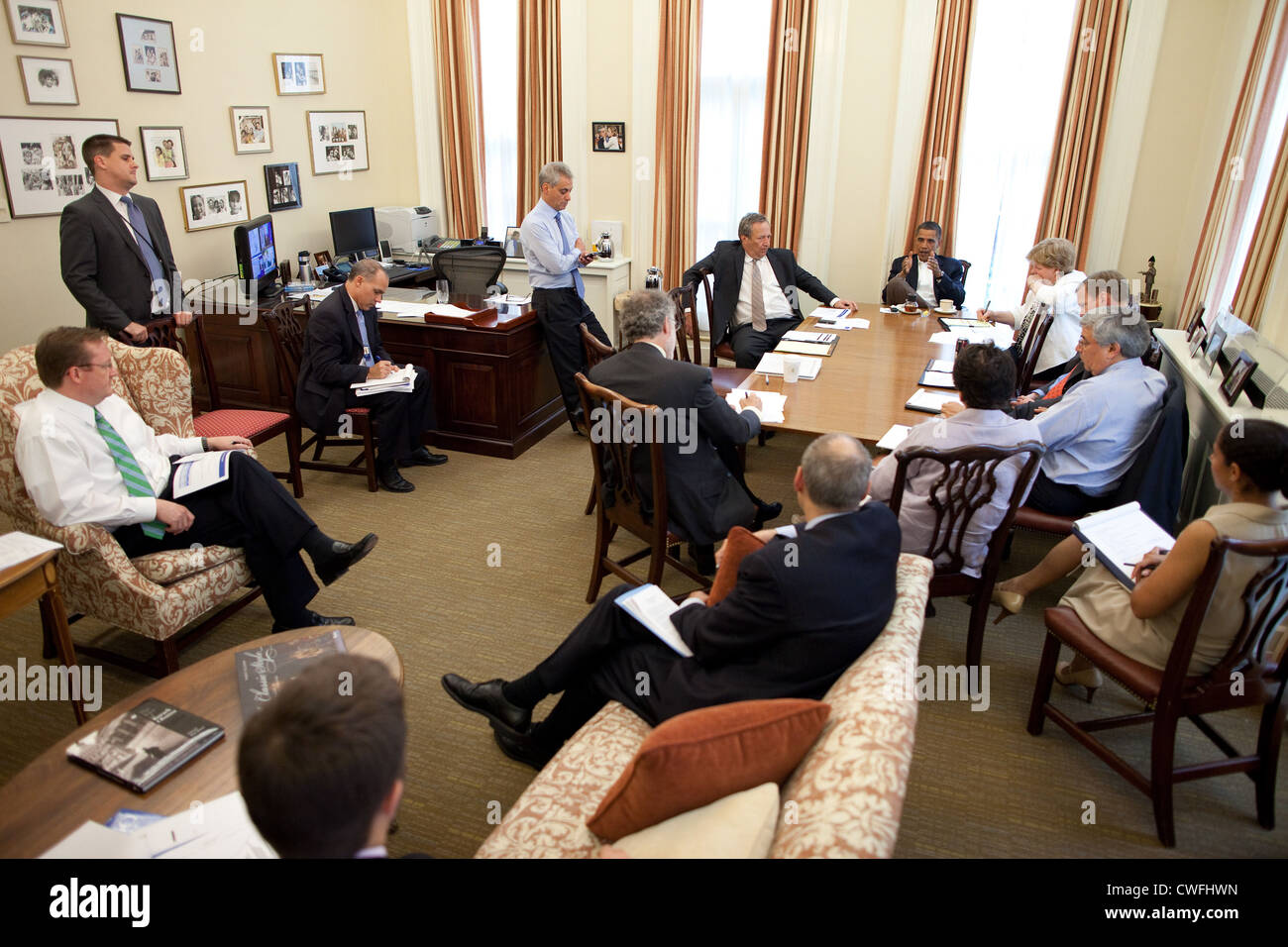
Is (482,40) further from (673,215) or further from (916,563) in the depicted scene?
A: (916,563)

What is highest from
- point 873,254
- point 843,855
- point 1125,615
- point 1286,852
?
point 873,254

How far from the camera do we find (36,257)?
4.42 m

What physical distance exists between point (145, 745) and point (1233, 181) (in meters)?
5.55

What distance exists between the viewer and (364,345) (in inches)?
174

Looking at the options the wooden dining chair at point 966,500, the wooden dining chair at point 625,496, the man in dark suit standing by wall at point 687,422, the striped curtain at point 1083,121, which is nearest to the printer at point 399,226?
the man in dark suit standing by wall at point 687,422

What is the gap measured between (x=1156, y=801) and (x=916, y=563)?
975mm

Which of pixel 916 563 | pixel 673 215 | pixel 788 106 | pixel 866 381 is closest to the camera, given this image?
pixel 916 563

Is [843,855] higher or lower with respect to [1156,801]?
higher

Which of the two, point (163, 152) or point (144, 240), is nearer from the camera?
point (144, 240)

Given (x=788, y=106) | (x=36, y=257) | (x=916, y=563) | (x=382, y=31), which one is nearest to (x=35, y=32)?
(x=36, y=257)

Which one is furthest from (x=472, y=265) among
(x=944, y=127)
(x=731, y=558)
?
(x=731, y=558)

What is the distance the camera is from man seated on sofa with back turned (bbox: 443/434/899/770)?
6.01ft

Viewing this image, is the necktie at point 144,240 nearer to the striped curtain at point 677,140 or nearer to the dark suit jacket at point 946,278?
the striped curtain at point 677,140

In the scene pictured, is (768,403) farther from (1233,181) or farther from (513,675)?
(1233,181)
